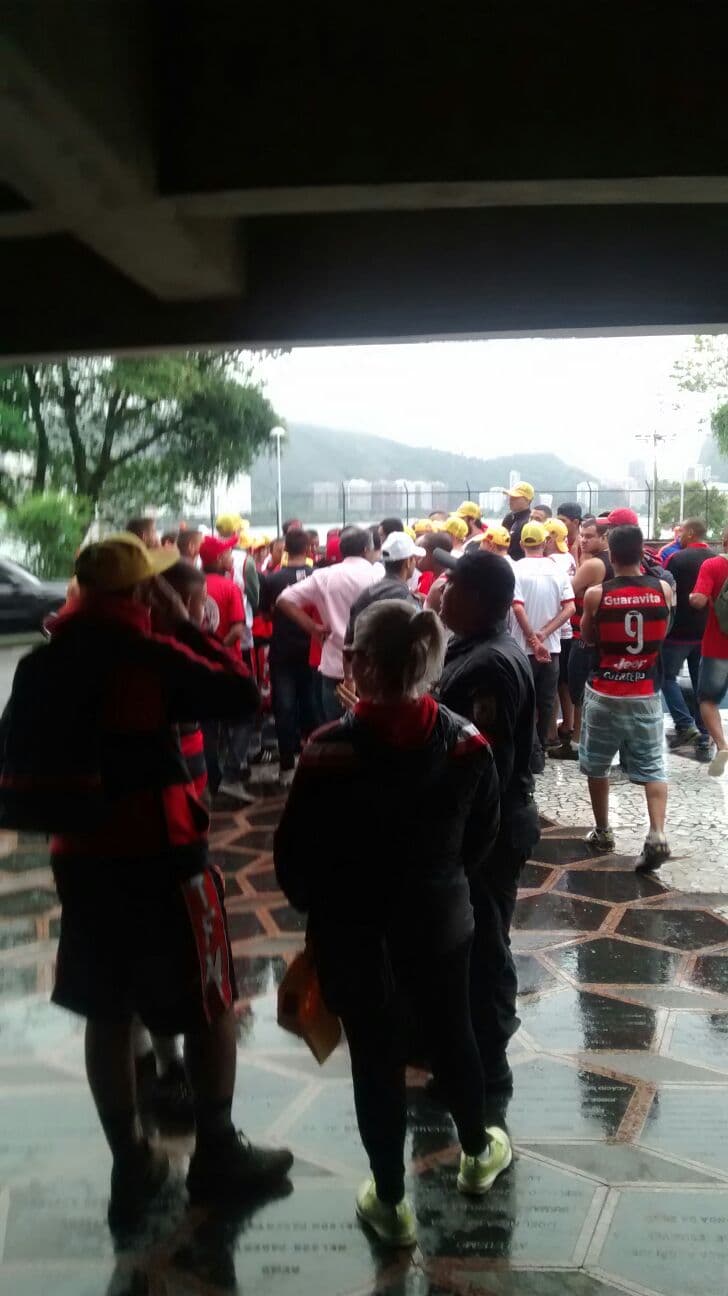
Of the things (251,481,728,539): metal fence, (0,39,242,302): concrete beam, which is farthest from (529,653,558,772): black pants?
(251,481,728,539): metal fence

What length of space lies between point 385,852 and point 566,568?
5.99 m

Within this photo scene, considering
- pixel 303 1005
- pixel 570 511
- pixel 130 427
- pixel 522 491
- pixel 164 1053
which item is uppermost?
pixel 130 427

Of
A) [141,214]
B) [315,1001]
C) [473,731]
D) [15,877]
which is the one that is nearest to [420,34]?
[141,214]

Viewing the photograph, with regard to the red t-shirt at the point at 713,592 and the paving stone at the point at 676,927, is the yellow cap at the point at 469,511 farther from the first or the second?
the paving stone at the point at 676,927

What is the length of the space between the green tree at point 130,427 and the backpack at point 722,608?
17.1 metres

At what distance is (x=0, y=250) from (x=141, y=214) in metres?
0.95

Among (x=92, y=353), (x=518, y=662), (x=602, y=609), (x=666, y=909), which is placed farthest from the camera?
(x=602, y=609)

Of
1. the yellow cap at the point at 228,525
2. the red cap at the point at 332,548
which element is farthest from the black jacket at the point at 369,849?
the red cap at the point at 332,548

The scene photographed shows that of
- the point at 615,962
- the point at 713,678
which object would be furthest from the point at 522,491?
the point at 615,962

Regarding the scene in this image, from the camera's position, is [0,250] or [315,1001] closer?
[315,1001]

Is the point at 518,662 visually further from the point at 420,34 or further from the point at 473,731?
the point at 420,34

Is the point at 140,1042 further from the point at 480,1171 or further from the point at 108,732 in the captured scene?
the point at 108,732

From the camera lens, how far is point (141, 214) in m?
3.29

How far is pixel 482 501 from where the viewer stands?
30.3m
